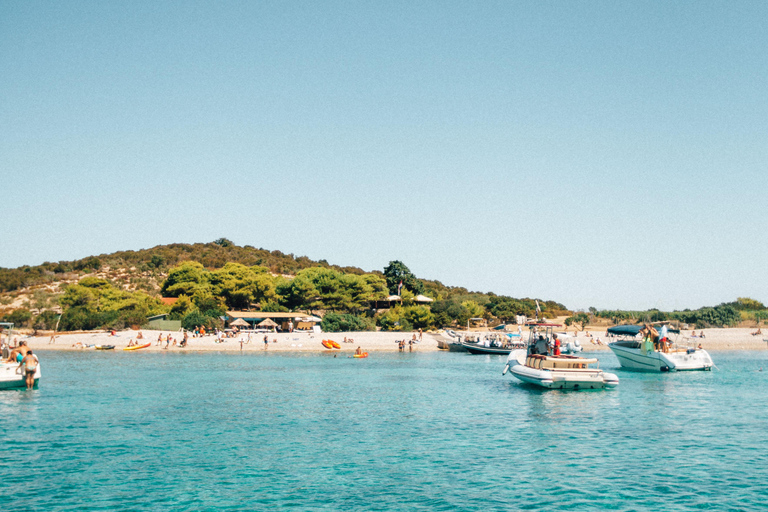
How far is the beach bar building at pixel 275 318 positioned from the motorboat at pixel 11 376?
4860cm

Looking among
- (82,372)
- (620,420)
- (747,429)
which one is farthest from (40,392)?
(747,429)

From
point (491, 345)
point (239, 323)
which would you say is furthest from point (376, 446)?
point (239, 323)

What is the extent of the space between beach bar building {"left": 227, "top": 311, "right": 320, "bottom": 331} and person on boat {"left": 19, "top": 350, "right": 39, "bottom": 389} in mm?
48306

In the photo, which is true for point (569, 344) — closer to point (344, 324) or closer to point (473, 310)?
point (473, 310)

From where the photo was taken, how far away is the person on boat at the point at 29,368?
34062 mm

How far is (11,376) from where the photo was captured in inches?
1337

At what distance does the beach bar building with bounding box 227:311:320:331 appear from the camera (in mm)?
85312

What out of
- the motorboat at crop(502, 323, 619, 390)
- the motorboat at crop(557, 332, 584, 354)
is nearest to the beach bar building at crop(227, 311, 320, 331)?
the motorboat at crop(557, 332, 584, 354)

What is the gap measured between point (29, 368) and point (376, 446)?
2428cm

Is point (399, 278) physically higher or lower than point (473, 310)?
higher

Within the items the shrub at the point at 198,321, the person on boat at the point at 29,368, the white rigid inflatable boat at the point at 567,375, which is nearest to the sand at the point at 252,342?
the shrub at the point at 198,321

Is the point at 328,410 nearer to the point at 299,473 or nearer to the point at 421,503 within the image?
the point at 299,473

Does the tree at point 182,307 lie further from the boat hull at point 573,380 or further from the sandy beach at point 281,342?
the boat hull at point 573,380

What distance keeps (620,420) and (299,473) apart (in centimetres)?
1629
